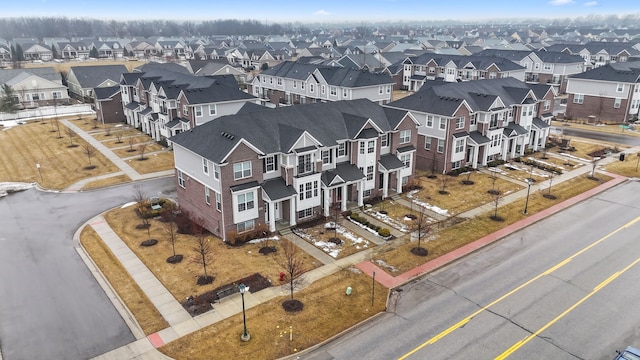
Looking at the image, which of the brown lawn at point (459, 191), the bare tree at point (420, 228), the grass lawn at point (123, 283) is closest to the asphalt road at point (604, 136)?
the brown lawn at point (459, 191)

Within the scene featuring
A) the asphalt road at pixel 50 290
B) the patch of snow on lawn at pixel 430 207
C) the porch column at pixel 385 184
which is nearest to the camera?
the asphalt road at pixel 50 290

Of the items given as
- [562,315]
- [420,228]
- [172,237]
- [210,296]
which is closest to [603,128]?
[420,228]

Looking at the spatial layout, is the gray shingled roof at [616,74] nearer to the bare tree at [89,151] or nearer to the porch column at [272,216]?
the porch column at [272,216]

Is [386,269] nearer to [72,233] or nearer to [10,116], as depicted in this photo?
[72,233]

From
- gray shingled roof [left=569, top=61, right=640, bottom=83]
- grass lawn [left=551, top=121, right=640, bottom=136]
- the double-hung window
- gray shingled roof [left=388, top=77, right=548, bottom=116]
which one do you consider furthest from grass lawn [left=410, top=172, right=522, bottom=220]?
gray shingled roof [left=569, top=61, right=640, bottom=83]

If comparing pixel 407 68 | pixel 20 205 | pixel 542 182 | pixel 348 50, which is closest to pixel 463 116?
pixel 542 182
